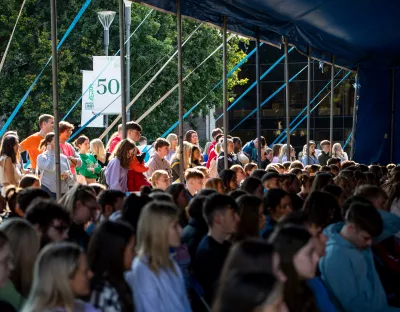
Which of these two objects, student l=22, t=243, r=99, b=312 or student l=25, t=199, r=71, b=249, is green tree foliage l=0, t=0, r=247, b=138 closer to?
student l=25, t=199, r=71, b=249

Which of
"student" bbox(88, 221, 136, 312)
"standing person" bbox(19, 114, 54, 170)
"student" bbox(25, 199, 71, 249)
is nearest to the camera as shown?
"student" bbox(88, 221, 136, 312)

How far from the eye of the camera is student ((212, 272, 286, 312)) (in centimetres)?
369

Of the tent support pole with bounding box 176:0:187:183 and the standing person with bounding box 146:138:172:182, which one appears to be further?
the standing person with bounding box 146:138:172:182

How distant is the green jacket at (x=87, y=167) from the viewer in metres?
14.3

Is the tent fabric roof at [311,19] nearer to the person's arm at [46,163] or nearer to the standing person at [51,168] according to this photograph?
the standing person at [51,168]

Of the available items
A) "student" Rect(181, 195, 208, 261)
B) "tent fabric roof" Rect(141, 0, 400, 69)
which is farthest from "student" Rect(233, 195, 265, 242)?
"tent fabric roof" Rect(141, 0, 400, 69)

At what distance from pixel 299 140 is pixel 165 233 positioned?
39116 mm

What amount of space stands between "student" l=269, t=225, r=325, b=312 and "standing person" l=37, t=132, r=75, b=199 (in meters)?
6.43

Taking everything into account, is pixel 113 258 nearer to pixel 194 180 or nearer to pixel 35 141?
pixel 194 180

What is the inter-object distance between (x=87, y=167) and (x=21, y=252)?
8731 mm

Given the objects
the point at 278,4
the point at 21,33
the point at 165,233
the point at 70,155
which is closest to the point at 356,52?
the point at 278,4

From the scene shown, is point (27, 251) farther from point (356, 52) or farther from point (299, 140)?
point (299, 140)

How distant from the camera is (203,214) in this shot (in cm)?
735

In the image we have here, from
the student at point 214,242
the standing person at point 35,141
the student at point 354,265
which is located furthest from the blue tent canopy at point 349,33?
the student at point 354,265
